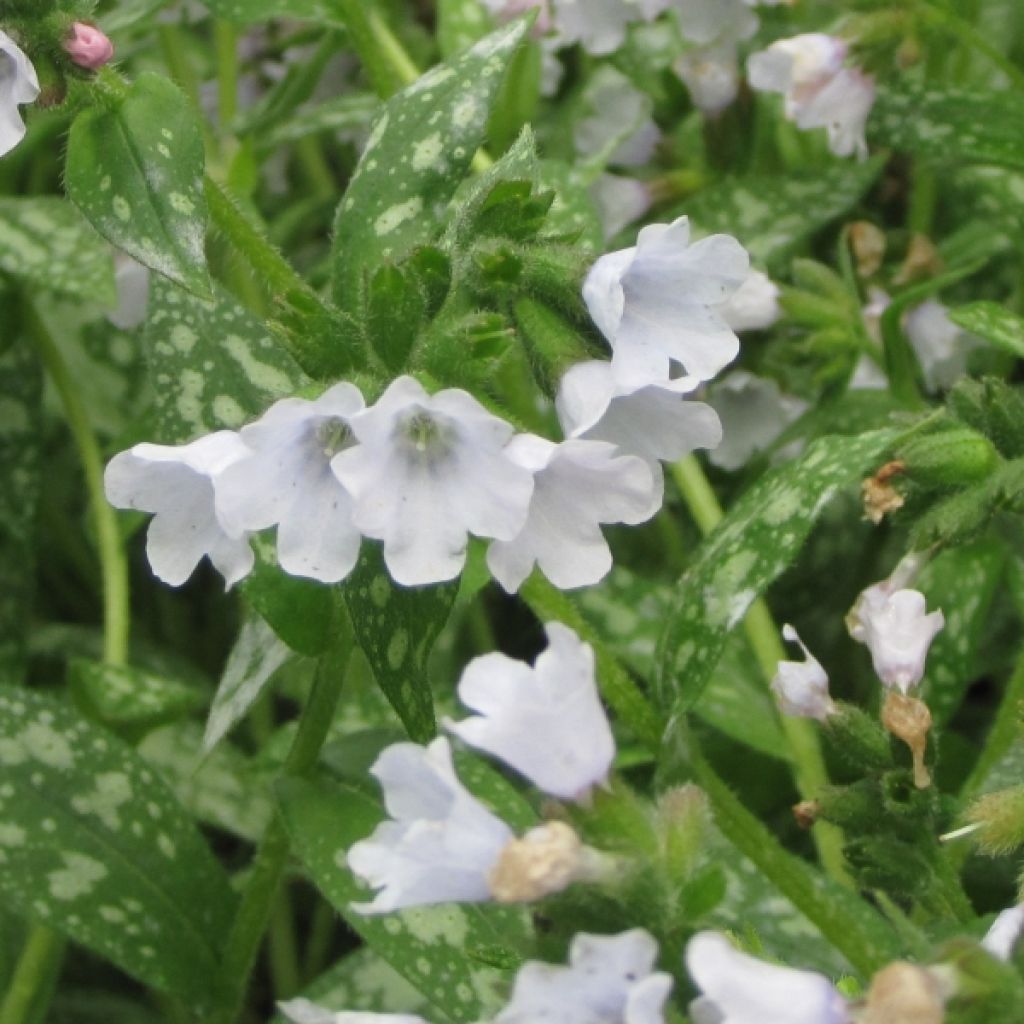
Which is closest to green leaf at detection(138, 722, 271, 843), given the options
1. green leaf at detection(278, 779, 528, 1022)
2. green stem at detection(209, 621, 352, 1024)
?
green stem at detection(209, 621, 352, 1024)

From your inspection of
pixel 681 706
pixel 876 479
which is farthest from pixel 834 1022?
pixel 876 479

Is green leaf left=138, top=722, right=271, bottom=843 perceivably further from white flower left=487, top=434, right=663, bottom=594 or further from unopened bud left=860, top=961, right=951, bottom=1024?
unopened bud left=860, top=961, right=951, bottom=1024

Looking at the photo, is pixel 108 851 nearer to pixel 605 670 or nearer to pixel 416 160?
pixel 605 670

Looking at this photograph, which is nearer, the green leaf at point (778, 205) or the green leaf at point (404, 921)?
the green leaf at point (404, 921)

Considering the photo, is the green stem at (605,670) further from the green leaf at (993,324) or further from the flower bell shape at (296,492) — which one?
the green leaf at (993,324)

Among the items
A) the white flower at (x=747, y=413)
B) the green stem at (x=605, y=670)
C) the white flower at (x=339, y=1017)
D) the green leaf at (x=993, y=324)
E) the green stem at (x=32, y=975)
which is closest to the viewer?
the white flower at (x=339, y=1017)

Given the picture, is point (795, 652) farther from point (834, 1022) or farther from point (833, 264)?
point (834, 1022)

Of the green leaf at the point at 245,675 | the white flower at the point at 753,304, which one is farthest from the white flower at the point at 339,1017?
the white flower at the point at 753,304

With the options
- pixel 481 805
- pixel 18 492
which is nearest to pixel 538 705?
pixel 481 805
